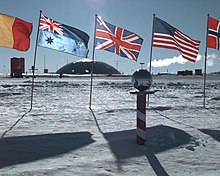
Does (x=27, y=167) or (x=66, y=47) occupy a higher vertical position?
(x=66, y=47)

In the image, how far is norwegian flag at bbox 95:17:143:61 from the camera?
38.9 feet

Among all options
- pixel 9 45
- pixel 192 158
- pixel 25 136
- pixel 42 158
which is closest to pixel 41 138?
pixel 25 136

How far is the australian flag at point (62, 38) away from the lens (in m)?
10.9

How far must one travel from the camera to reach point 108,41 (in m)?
12.0

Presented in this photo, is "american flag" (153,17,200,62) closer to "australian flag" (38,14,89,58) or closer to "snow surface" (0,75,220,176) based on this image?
"australian flag" (38,14,89,58)

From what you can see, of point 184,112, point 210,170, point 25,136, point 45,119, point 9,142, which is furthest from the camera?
point 184,112

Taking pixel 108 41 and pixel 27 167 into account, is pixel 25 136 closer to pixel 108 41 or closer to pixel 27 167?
pixel 27 167

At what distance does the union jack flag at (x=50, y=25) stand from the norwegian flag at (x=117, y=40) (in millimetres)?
1687

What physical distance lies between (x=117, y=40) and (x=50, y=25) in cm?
310

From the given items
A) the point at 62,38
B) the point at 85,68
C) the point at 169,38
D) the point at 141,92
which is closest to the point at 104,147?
the point at 141,92

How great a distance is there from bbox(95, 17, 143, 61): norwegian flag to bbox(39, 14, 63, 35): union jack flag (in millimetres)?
1687

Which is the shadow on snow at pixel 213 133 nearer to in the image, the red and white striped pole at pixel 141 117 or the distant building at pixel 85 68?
the red and white striped pole at pixel 141 117

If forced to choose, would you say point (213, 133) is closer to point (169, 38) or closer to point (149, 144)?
point (149, 144)

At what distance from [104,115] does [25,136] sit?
362 cm
